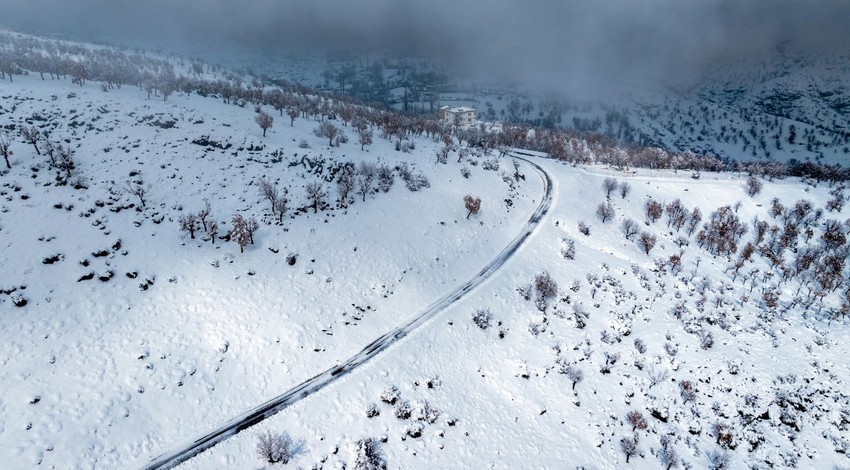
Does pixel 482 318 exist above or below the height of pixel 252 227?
below

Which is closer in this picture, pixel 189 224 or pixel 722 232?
pixel 189 224

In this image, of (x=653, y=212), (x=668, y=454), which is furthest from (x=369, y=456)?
(x=653, y=212)

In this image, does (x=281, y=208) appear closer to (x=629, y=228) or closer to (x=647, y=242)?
(x=647, y=242)

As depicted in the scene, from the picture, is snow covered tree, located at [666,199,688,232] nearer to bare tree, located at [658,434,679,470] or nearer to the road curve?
the road curve

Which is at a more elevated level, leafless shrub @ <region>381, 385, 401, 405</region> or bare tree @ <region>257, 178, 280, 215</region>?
bare tree @ <region>257, 178, 280, 215</region>

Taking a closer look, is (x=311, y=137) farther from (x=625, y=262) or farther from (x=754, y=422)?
(x=754, y=422)

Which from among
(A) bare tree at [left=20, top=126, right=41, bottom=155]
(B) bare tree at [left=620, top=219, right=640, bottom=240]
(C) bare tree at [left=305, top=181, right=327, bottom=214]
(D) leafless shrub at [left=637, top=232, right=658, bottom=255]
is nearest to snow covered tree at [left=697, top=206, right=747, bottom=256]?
(D) leafless shrub at [left=637, top=232, right=658, bottom=255]

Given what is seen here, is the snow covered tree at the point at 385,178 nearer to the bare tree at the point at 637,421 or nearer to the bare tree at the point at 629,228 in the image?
the bare tree at the point at 629,228

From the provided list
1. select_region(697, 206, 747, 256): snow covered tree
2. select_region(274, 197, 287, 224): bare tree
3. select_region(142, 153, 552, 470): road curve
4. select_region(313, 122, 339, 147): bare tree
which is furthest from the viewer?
select_region(313, 122, 339, 147): bare tree
